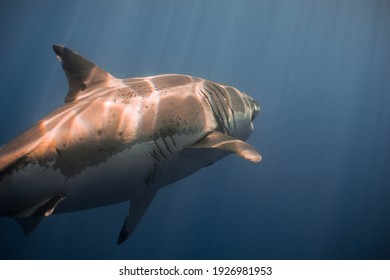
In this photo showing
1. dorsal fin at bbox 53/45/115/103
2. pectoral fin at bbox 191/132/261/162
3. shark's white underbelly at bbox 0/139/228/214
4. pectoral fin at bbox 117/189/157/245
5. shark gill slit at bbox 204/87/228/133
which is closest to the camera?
shark's white underbelly at bbox 0/139/228/214

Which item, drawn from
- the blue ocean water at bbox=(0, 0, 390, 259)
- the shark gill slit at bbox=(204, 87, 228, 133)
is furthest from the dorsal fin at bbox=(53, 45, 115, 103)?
the blue ocean water at bbox=(0, 0, 390, 259)

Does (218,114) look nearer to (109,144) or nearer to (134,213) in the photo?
(109,144)

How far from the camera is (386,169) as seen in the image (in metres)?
60.0

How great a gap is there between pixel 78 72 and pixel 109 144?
6.35 feet

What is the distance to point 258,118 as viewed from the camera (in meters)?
41.5

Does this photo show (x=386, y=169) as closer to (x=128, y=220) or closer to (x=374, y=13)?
(x=374, y=13)

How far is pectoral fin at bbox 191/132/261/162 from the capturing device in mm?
3018

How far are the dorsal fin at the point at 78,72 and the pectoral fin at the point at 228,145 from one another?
1918 millimetres

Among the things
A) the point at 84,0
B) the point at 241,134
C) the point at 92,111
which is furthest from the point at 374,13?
the point at 84,0

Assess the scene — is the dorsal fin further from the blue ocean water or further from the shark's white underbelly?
the blue ocean water

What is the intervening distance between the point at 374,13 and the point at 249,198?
25296 millimetres

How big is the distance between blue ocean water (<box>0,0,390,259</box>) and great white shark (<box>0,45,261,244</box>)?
21316 millimetres

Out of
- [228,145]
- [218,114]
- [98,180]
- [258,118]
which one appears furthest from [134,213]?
[258,118]

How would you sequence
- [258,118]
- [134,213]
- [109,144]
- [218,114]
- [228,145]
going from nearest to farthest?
[109,144] → [228,145] → [218,114] → [134,213] → [258,118]
